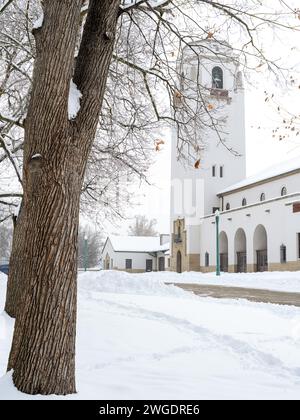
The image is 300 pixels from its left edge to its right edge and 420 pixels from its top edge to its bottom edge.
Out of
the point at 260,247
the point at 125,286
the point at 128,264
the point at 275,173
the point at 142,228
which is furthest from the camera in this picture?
the point at 142,228

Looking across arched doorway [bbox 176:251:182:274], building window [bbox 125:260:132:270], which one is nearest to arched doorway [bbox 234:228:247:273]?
arched doorway [bbox 176:251:182:274]

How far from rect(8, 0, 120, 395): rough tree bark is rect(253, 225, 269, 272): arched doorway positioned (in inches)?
1484

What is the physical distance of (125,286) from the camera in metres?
17.8

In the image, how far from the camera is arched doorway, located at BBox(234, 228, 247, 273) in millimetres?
43969

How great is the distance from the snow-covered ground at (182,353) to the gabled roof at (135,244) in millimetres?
62936

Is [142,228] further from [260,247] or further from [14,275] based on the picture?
[14,275]

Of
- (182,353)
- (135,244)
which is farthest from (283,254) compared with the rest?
(135,244)

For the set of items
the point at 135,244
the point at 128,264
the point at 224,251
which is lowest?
the point at 128,264

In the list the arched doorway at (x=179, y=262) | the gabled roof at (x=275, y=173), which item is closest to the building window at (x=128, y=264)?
the arched doorway at (x=179, y=262)

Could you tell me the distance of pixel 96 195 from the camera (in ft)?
50.6

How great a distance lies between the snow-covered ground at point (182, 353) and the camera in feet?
15.0

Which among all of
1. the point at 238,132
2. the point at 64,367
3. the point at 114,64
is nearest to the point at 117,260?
the point at 238,132

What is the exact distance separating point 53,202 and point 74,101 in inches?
39.7
